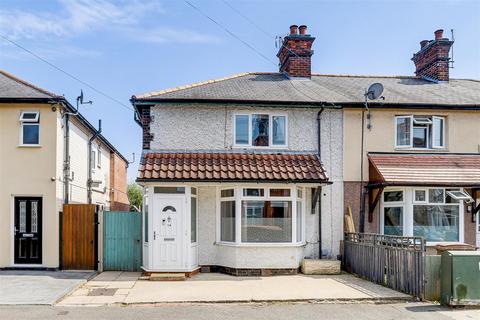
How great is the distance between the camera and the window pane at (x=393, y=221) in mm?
14055

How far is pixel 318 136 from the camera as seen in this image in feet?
47.1

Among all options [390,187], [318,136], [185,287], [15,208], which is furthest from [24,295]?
[390,187]

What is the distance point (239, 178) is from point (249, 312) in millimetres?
4557

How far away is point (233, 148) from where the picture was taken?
46.2 ft

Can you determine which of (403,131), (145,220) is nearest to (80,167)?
(145,220)

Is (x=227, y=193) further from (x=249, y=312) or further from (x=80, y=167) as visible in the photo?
(x=80, y=167)

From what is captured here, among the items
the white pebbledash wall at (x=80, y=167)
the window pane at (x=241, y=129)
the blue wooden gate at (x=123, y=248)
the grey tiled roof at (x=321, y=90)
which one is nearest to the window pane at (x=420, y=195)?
the grey tiled roof at (x=321, y=90)

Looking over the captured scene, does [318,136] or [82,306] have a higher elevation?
[318,136]

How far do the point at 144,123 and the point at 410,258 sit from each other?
8.23 metres

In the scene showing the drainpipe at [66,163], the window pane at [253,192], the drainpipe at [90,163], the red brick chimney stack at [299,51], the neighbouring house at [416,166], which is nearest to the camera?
the window pane at [253,192]

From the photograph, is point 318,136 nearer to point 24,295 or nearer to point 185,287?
point 185,287

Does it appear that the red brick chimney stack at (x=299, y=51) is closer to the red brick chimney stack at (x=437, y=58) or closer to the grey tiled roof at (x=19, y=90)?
the red brick chimney stack at (x=437, y=58)

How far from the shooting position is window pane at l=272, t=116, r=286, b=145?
14.3 metres

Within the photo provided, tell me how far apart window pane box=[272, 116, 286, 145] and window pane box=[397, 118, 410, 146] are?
370 centimetres
